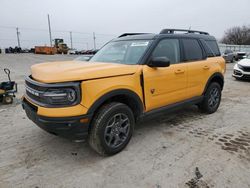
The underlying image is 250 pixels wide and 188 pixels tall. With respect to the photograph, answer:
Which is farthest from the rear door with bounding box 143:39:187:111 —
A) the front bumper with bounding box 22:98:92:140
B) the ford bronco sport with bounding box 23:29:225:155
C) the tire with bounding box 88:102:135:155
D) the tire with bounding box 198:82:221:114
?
the front bumper with bounding box 22:98:92:140

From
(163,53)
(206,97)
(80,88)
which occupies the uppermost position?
(163,53)

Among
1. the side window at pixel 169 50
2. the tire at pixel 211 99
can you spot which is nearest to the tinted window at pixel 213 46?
the tire at pixel 211 99

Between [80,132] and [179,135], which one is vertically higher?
[80,132]

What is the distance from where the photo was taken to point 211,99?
17.0 feet

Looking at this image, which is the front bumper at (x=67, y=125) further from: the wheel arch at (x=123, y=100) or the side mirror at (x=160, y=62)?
the side mirror at (x=160, y=62)

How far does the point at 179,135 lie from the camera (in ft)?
12.9

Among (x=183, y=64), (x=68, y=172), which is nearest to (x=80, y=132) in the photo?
(x=68, y=172)

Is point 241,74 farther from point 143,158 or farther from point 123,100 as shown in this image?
point 143,158

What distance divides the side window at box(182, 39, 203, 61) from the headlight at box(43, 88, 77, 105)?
257 centimetres

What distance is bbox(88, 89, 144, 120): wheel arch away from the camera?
2.87m

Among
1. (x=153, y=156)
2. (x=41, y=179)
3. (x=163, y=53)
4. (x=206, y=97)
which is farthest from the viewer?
(x=206, y=97)

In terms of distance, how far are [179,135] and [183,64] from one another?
1.35 metres

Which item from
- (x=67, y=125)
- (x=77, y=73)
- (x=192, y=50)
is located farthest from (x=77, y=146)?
(x=192, y=50)

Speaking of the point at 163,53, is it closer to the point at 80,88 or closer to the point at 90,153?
the point at 80,88
